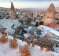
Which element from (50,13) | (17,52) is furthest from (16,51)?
(50,13)

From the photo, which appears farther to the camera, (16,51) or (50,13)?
(50,13)

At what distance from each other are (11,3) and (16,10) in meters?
2.47

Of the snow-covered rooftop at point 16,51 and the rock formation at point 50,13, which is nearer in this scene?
the snow-covered rooftop at point 16,51

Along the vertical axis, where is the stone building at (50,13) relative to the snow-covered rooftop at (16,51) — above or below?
below

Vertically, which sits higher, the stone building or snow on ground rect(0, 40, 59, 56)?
snow on ground rect(0, 40, 59, 56)

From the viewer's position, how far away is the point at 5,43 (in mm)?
4699

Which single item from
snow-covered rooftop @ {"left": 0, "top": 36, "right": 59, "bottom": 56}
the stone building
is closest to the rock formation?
the stone building

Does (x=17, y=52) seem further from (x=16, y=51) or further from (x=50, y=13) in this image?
(x=50, y=13)

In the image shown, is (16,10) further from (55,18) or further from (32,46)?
(32,46)

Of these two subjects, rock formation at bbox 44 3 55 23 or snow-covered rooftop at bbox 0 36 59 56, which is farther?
rock formation at bbox 44 3 55 23

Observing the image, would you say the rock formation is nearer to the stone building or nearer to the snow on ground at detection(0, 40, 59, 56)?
the stone building

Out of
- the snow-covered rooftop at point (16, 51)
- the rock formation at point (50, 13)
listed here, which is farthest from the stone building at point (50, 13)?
the snow-covered rooftop at point (16, 51)

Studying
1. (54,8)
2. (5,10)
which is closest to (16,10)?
(5,10)

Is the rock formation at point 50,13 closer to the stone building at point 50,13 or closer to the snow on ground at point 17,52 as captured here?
A: the stone building at point 50,13
